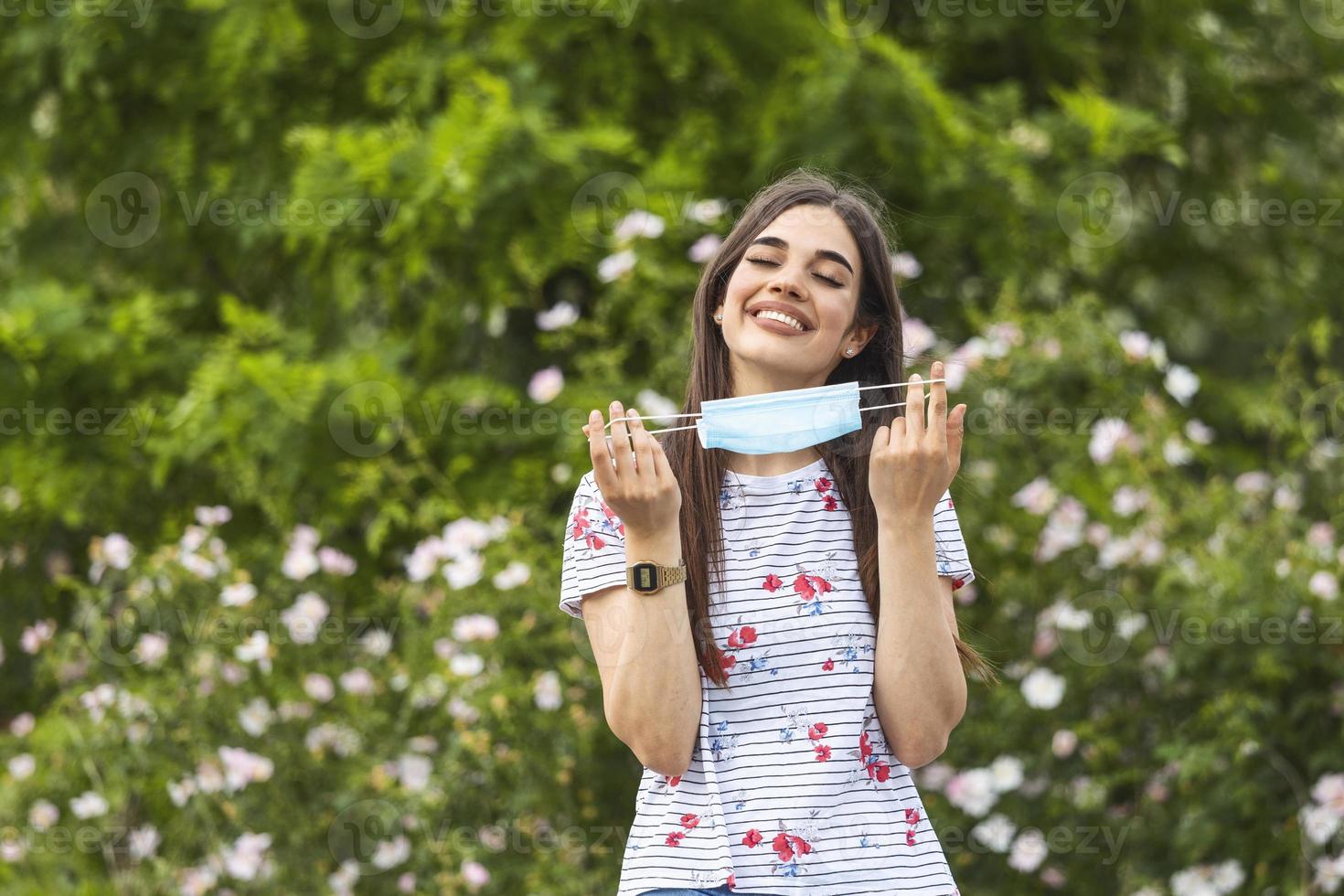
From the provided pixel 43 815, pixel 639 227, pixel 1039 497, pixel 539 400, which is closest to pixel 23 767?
pixel 43 815

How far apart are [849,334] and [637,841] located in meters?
0.75

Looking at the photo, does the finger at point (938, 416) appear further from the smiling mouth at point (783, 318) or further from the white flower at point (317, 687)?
the white flower at point (317, 687)

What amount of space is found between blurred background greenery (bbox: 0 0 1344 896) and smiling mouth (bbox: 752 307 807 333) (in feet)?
6.06

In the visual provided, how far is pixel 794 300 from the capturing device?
6.41 feet

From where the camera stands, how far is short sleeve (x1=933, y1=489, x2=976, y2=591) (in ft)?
6.36

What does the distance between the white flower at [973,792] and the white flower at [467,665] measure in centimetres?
122

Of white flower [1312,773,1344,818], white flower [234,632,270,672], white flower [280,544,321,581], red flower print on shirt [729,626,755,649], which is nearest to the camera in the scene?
red flower print on shirt [729,626,755,649]

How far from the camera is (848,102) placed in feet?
15.7

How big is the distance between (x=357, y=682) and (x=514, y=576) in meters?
0.60

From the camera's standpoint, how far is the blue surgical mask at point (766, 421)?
6.02ft

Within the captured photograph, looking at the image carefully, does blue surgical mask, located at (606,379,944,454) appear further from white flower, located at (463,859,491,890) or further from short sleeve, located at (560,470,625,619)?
white flower, located at (463,859,491,890)

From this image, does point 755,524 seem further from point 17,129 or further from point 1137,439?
point 17,129

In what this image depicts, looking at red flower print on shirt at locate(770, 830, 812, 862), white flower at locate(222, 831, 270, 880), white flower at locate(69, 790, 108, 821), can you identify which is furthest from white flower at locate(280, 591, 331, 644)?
red flower print on shirt at locate(770, 830, 812, 862)

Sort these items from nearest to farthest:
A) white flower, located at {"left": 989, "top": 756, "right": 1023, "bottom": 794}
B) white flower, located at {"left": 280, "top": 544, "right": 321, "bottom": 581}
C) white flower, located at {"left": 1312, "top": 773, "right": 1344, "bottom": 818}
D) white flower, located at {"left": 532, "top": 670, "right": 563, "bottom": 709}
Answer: white flower, located at {"left": 1312, "top": 773, "right": 1344, "bottom": 818}, white flower, located at {"left": 532, "top": 670, "right": 563, "bottom": 709}, white flower, located at {"left": 989, "top": 756, "right": 1023, "bottom": 794}, white flower, located at {"left": 280, "top": 544, "right": 321, "bottom": 581}
